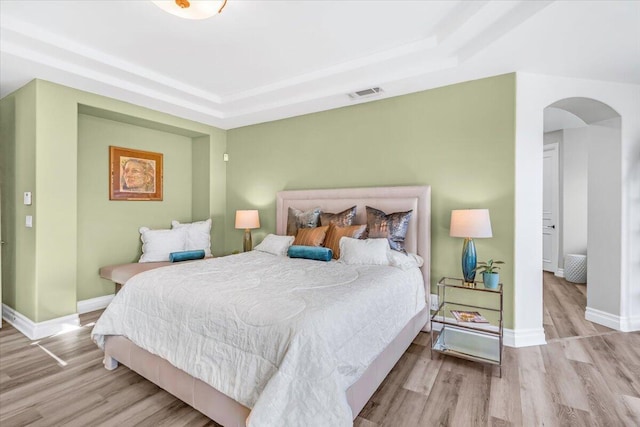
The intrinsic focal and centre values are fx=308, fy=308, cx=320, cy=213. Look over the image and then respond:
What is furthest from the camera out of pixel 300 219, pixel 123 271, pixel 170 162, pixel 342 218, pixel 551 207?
pixel 551 207

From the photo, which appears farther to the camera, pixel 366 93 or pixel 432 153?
pixel 366 93

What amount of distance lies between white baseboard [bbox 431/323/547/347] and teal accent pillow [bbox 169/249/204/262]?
11.6 feet

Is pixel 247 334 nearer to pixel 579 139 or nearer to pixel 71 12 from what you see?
pixel 71 12

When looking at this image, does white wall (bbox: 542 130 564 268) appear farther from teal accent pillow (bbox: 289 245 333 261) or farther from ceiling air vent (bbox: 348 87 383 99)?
teal accent pillow (bbox: 289 245 333 261)

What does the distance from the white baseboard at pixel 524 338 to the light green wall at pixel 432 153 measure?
3.4 inches

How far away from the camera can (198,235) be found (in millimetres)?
4355

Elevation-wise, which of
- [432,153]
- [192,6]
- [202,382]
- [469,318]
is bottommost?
[202,382]

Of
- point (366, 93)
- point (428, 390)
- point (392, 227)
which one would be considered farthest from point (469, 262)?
point (366, 93)

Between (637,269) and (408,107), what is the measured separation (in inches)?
112

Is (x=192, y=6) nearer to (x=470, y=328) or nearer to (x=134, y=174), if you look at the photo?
(x=470, y=328)

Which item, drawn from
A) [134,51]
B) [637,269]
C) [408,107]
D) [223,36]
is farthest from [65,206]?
[637,269]

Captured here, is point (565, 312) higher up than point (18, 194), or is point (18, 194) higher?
point (18, 194)

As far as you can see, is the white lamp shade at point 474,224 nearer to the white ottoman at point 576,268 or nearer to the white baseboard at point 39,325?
the white ottoman at point 576,268

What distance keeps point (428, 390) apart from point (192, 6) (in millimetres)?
2895
